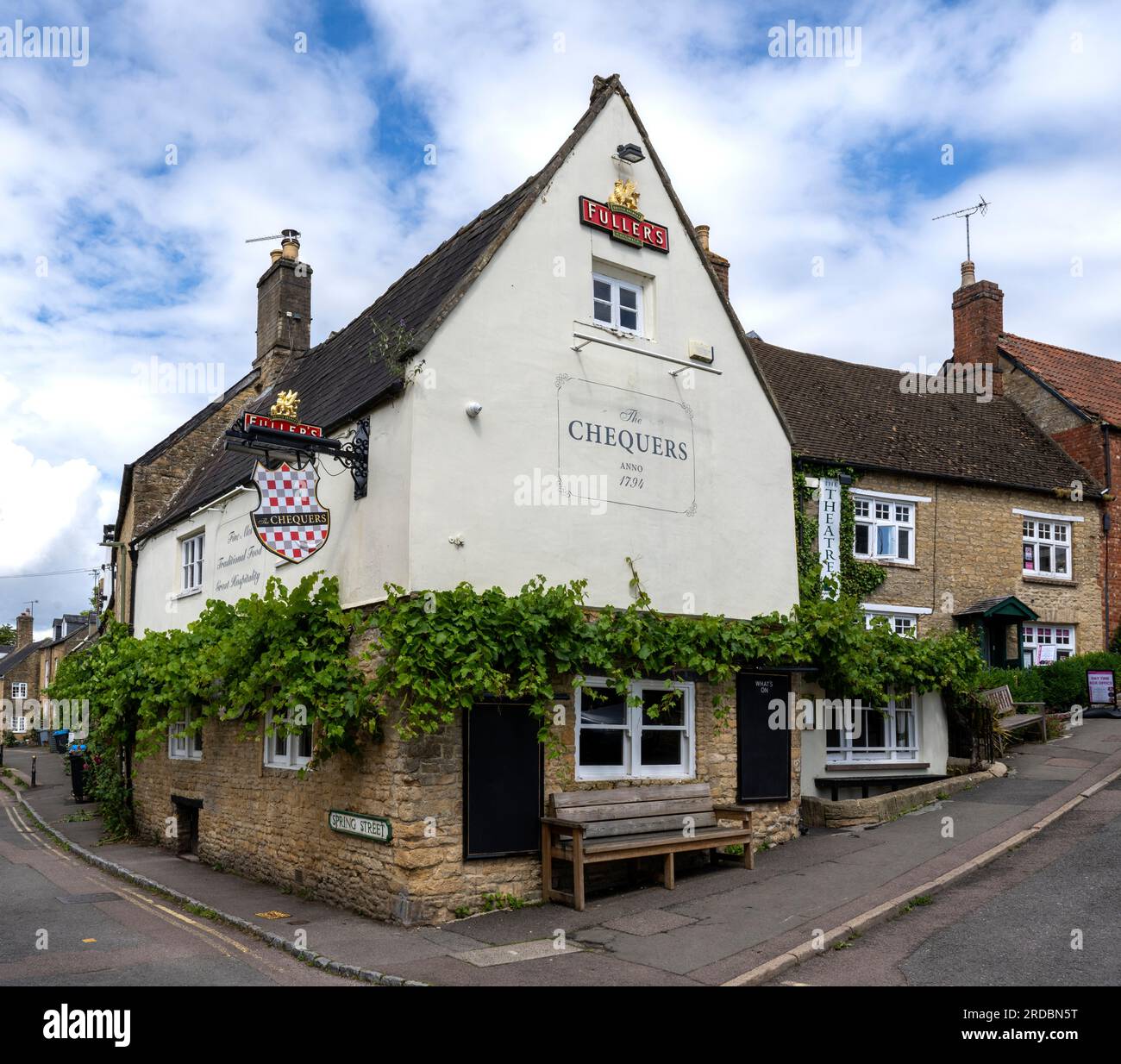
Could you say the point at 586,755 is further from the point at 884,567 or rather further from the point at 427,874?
the point at 884,567

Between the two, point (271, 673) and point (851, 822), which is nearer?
point (271, 673)

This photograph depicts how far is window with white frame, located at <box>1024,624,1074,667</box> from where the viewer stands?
82.7 feet

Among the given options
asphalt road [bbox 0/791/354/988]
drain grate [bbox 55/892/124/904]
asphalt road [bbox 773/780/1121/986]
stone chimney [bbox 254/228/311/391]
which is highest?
stone chimney [bbox 254/228/311/391]

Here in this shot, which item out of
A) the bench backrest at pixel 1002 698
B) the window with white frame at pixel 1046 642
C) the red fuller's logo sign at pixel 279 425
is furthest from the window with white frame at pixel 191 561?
the window with white frame at pixel 1046 642

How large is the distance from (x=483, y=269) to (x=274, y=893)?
7637 millimetres

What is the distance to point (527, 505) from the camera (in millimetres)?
11328

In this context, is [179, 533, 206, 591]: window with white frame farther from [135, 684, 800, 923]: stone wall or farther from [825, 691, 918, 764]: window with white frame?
[825, 691, 918, 764]: window with white frame

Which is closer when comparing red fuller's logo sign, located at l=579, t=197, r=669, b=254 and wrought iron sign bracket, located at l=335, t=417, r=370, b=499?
wrought iron sign bracket, located at l=335, t=417, r=370, b=499

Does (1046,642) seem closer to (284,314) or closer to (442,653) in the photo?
(284,314)

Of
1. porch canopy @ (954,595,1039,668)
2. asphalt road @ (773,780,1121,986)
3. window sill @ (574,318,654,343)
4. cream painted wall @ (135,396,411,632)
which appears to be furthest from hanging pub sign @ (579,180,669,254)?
porch canopy @ (954,595,1039,668)

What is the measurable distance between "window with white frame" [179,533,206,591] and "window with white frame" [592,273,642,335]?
7.68 metres

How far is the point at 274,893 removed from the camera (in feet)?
39.5

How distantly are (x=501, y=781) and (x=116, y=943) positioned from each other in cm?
390
